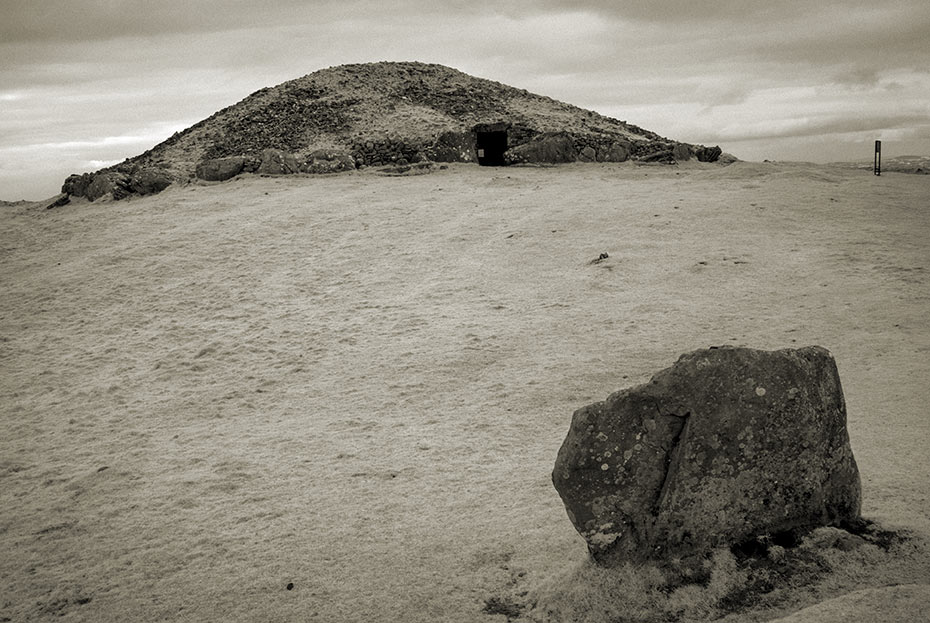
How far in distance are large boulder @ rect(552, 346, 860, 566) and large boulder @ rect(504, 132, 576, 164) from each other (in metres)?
17.7

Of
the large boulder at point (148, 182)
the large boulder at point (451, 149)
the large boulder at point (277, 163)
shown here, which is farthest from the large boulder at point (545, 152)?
the large boulder at point (148, 182)

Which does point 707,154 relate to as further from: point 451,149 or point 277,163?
point 277,163

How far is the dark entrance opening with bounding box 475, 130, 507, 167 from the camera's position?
853 inches

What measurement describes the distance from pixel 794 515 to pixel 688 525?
0.63 meters

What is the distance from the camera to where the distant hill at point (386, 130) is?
67.9 feet

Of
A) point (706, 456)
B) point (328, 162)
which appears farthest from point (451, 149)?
point (706, 456)

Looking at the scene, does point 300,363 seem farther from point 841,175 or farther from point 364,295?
point 841,175

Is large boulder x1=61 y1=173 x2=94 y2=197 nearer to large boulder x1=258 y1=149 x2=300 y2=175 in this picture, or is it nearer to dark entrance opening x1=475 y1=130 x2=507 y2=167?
large boulder x1=258 y1=149 x2=300 y2=175

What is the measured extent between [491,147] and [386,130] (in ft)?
11.1

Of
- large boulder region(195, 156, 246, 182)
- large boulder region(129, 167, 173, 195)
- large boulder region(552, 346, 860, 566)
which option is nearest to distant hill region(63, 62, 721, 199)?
large boulder region(129, 167, 173, 195)

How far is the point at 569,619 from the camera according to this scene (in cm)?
377

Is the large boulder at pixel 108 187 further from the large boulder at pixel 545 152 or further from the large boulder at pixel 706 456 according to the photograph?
the large boulder at pixel 706 456

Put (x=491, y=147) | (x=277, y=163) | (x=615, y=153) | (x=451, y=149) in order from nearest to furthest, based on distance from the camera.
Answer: (x=277, y=163), (x=451, y=149), (x=615, y=153), (x=491, y=147)

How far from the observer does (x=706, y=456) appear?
383 centimetres
